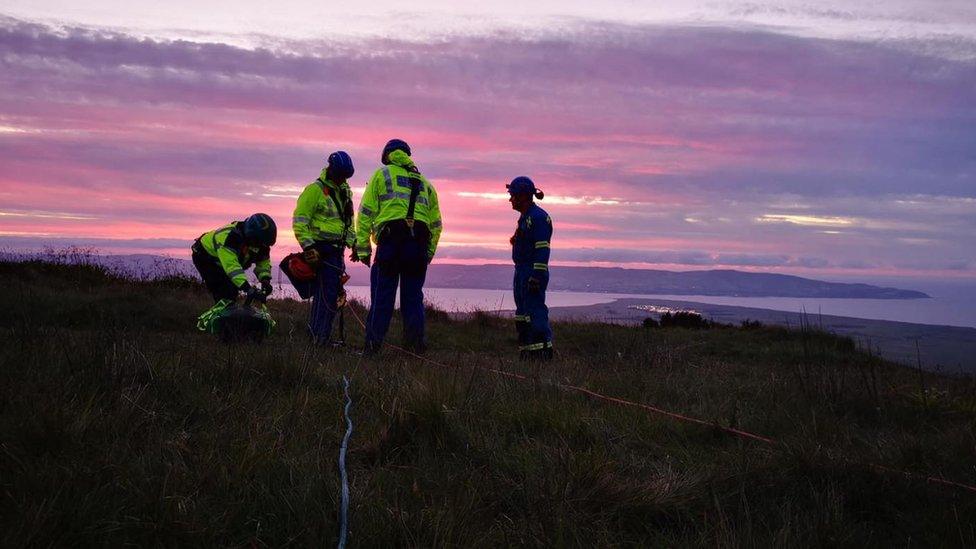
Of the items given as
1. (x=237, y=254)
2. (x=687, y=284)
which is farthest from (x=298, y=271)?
(x=687, y=284)

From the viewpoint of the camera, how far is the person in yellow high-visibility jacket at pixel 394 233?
777cm

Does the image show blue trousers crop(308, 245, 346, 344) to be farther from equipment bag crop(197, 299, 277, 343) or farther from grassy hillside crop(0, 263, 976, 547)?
grassy hillside crop(0, 263, 976, 547)

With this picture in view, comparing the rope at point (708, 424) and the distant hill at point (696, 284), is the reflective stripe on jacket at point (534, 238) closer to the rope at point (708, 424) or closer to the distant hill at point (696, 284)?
the rope at point (708, 424)

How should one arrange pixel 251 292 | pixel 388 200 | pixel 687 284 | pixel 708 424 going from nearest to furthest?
pixel 708 424
pixel 251 292
pixel 388 200
pixel 687 284

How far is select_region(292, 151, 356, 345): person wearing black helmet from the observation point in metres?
8.04

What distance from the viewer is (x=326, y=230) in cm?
820

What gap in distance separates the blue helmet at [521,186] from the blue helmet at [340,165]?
7.39ft

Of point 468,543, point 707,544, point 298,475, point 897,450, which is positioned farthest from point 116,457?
point 897,450

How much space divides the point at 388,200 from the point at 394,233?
0.38 meters

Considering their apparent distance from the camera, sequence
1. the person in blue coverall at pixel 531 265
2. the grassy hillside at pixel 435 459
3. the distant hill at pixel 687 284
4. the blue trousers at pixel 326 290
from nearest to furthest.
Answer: the grassy hillside at pixel 435 459, the blue trousers at pixel 326 290, the person in blue coverall at pixel 531 265, the distant hill at pixel 687 284

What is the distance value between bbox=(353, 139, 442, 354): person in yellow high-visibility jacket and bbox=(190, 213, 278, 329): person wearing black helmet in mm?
1014

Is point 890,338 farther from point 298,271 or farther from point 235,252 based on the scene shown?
point 235,252

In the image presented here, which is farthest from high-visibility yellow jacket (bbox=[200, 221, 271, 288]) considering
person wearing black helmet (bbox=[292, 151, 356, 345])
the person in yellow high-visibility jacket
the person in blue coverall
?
the person in blue coverall

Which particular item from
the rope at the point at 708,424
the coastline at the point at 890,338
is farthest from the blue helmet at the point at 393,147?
the coastline at the point at 890,338
